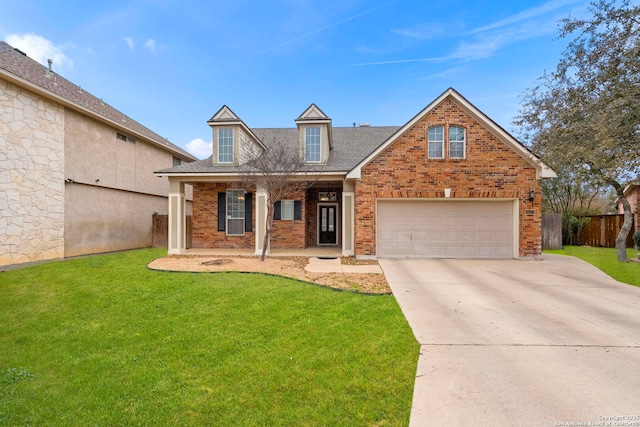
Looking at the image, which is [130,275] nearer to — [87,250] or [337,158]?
[87,250]

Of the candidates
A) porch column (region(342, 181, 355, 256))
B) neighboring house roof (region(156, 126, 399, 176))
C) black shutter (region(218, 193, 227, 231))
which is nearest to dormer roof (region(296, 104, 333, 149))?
neighboring house roof (region(156, 126, 399, 176))

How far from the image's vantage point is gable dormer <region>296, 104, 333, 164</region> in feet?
41.5

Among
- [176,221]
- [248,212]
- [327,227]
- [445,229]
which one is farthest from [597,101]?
[176,221]

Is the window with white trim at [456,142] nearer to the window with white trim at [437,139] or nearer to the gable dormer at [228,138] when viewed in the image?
the window with white trim at [437,139]

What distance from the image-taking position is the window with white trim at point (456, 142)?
10.5 meters

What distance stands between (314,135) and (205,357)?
10.8m

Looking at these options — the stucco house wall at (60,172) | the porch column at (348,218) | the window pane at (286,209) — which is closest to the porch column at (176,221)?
the stucco house wall at (60,172)

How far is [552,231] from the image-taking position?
14.6 meters

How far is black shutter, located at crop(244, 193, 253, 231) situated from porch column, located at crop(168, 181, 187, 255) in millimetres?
2674

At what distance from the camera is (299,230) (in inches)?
511

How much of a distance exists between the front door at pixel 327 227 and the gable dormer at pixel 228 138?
453cm

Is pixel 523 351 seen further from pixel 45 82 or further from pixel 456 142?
pixel 45 82

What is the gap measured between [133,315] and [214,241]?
27.3 ft

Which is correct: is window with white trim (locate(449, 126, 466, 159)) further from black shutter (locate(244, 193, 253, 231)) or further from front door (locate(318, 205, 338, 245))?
black shutter (locate(244, 193, 253, 231))
